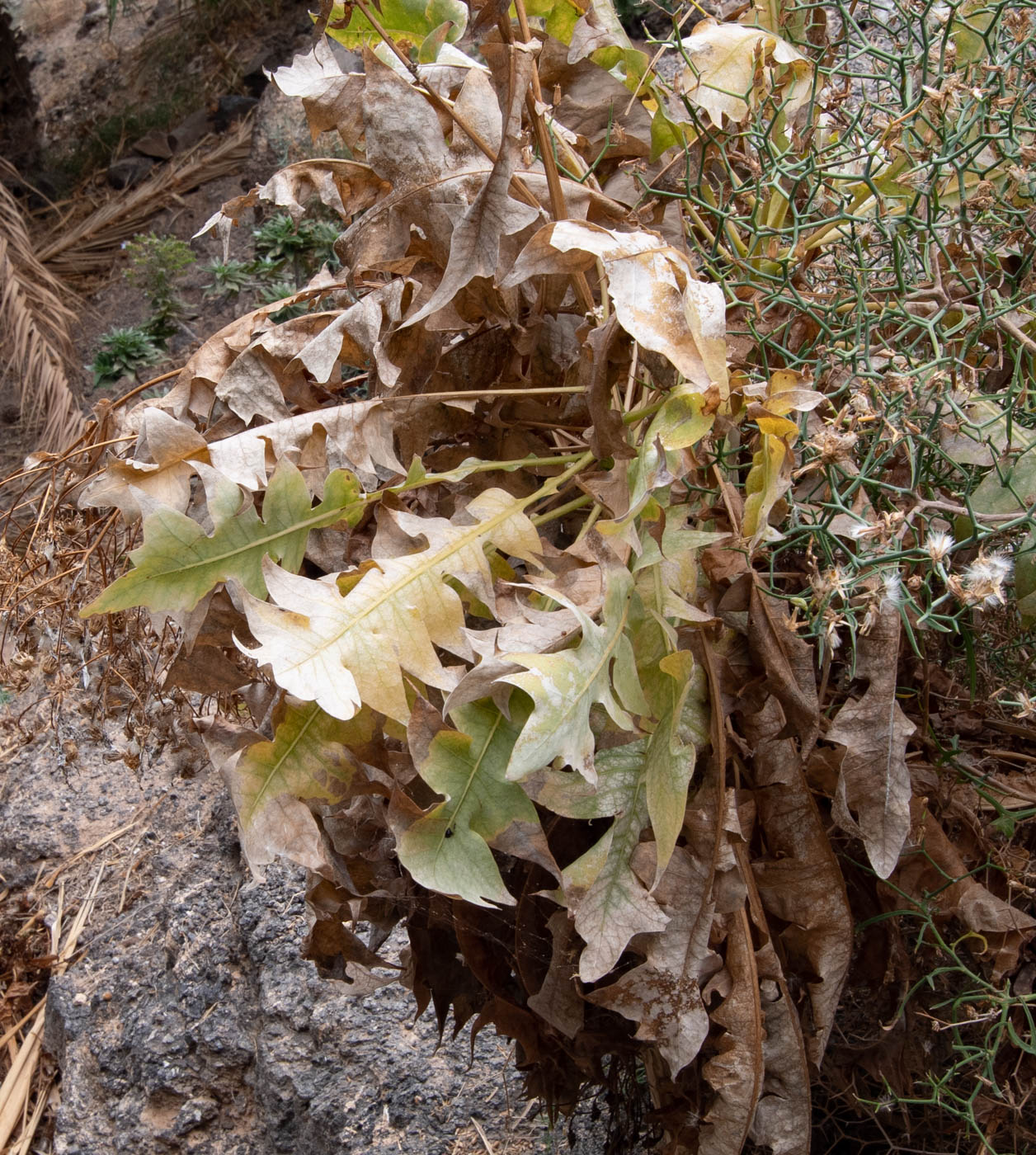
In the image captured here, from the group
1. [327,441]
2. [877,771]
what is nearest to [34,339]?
[327,441]

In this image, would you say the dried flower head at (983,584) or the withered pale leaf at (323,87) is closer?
the dried flower head at (983,584)

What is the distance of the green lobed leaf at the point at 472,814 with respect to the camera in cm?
45

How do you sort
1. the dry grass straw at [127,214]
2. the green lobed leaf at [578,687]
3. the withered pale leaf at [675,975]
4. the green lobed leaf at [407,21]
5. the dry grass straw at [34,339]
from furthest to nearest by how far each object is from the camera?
the dry grass straw at [127,214] < the dry grass straw at [34,339] < the green lobed leaf at [407,21] < the withered pale leaf at [675,975] < the green lobed leaf at [578,687]

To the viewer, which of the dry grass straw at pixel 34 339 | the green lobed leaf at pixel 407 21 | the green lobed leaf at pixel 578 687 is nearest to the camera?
the green lobed leaf at pixel 578 687

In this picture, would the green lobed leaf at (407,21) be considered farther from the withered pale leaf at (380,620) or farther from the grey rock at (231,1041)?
the grey rock at (231,1041)

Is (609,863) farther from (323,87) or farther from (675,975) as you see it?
(323,87)

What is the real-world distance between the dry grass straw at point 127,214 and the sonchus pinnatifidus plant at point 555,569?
10.2ft

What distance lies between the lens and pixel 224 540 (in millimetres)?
521

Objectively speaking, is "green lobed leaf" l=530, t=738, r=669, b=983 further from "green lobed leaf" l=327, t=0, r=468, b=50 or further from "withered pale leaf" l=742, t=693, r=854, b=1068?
"green lobed leaf" l=327, t=0, r=468, b=50

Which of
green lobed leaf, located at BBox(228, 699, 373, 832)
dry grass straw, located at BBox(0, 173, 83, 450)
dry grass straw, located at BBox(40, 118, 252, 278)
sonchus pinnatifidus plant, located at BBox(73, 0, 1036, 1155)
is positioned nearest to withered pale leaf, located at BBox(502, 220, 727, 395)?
sonchus pinnatifidus plant, located at BBox(73, 0, 1036, 1155)

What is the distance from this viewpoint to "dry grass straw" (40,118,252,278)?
3.41m

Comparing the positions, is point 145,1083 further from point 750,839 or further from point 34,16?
point 34,16

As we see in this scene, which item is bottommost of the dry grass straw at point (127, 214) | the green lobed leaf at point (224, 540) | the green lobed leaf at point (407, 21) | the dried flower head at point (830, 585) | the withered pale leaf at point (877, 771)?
the dry grass straw at point (127, 214)

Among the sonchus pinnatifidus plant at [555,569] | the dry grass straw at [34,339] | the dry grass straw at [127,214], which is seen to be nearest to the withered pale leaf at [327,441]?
the sonchus pinnatifidus plant at [555,569]
